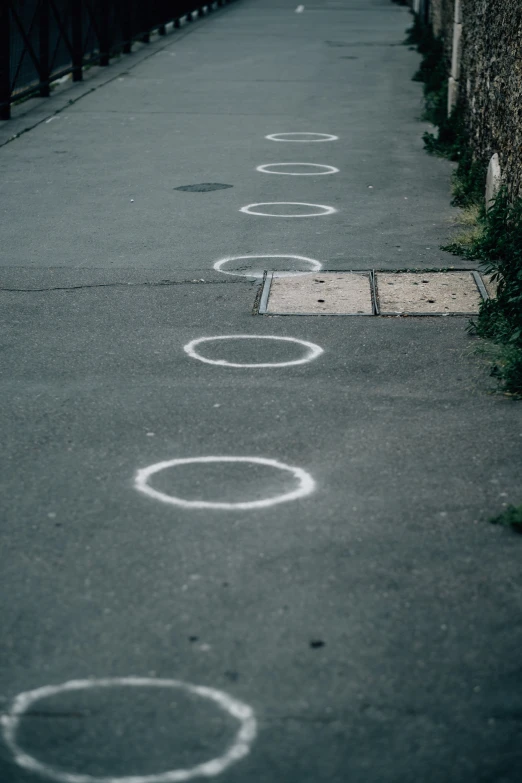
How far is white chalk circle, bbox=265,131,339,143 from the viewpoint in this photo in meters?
14.1

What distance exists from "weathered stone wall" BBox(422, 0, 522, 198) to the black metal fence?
626 cm

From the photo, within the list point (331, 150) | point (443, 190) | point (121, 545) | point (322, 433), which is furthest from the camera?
point (331, 150)

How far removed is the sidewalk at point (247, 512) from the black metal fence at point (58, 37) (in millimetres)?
5799

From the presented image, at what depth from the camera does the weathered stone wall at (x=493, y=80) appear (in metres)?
8.52

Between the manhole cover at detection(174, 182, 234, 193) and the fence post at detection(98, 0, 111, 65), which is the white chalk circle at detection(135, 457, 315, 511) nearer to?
the manhole cover at detection(174, 182, 234, 193)

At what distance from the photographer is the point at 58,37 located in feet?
61.5

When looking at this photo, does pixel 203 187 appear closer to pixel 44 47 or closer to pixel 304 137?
pixel 304 137

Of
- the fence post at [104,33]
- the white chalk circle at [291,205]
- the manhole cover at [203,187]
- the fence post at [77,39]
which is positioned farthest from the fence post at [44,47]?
the white chalk circle at [291,205]

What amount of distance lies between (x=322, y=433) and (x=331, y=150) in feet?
27.9

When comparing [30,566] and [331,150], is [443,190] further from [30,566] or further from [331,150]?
[30,566]

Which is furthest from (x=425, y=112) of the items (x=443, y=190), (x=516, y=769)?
(x=516, y=769)

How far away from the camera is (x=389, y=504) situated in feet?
15.4

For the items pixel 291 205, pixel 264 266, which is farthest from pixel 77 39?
pixel 264 266

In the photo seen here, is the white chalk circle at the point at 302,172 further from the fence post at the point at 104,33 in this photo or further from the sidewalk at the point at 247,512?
Result: the fence post at the point at 104,33
